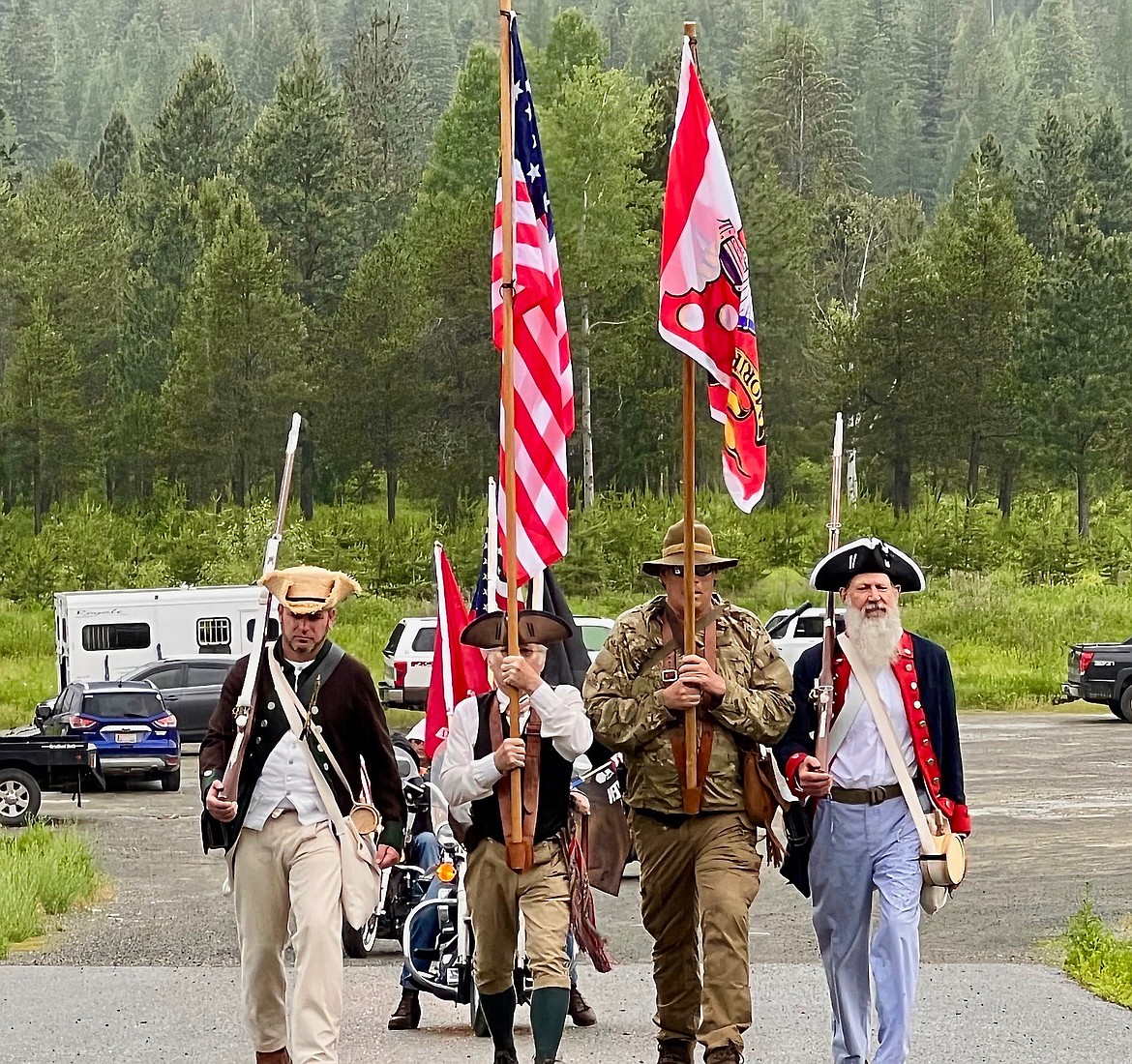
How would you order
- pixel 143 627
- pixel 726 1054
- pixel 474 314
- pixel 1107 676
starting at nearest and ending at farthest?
1. pixel 726 1054
2. pixel 1107 676
3. pixel 143 627
4. pixel 474 314

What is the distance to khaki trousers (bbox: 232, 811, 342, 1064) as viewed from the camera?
7.59m

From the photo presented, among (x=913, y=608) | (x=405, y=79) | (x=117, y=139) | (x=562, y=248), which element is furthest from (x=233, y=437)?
(x=405, y=79)

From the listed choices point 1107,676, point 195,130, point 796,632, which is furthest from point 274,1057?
point 195,130

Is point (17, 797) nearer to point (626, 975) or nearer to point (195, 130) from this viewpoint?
point (626, 975)

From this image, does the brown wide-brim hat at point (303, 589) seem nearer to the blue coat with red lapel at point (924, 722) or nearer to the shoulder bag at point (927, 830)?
the blue coat with red lapel at point (924, 722)

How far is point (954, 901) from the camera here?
15.3m

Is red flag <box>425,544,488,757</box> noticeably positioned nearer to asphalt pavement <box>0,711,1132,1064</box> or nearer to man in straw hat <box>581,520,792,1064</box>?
asphalt pavement <box>0,711,1132,1064</box>

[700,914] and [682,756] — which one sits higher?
[682,756]

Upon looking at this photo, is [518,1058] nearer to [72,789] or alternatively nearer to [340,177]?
[72,789]

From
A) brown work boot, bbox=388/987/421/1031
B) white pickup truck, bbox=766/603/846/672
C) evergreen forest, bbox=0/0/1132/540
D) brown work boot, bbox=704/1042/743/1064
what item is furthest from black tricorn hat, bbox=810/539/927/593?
evergreen forest, bbox=0/0/1132/540

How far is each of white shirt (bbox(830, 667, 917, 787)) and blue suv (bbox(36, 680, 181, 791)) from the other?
61.4 ft

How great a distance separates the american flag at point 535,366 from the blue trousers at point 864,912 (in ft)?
7.85

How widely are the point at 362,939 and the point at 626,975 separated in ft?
6.20

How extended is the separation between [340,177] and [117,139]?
23020 millimetres
